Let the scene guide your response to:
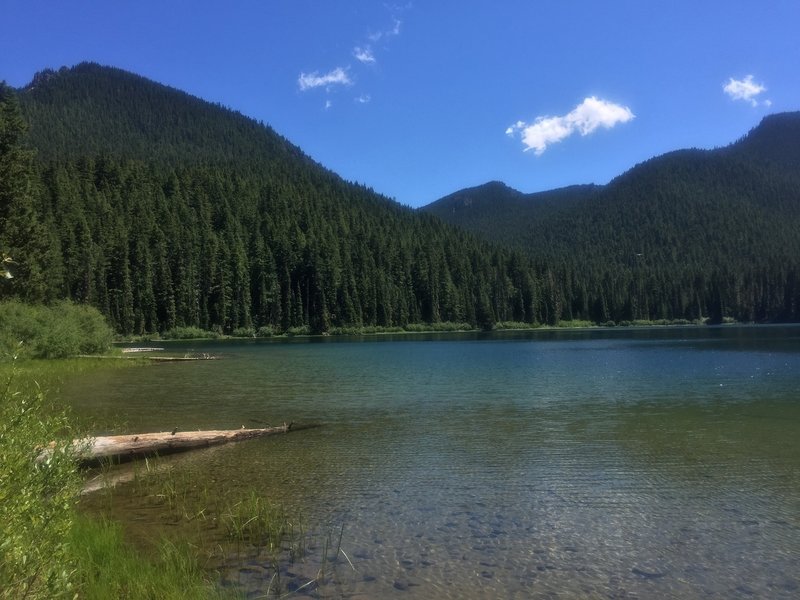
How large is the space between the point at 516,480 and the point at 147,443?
9.87 metres

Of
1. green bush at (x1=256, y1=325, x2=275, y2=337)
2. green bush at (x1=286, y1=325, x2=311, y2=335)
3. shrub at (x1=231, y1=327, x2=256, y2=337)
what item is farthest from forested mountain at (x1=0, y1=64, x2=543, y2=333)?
green bush at (x1=256, y1=325, x2=275, y2=337)

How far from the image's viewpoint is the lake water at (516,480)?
8.95 metres

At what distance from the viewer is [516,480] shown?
1415cm

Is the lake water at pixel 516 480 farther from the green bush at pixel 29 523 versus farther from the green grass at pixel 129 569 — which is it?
the green bush at pixel 29 523

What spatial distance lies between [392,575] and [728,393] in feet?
87.9

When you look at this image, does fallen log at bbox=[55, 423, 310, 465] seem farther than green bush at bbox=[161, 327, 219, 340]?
No

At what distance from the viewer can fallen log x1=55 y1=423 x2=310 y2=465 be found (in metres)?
14.7

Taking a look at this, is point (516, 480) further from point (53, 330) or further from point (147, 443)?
point (53, 330)

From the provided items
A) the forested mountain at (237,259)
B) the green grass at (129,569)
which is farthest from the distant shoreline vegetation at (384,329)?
the green grass at (129,569)

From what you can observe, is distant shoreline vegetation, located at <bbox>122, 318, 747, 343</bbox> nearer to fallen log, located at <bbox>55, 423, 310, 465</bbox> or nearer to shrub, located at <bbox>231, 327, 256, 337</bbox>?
shrub, located at <bbox>231, 327, 256, 337</bbox>

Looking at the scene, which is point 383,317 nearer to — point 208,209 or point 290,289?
point 290,289

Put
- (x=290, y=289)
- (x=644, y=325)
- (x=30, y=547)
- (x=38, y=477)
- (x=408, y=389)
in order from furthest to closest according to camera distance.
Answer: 1. (x=644, y=325)
2. (x=290, y=289)
3. (x=408, y=389)
4. (x=38, y=477)
5. (x=30, y=547)

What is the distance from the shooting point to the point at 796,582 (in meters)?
8.63

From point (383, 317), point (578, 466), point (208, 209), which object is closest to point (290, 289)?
point (383, 317)
